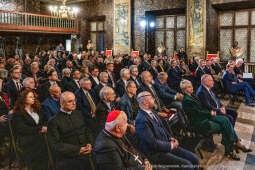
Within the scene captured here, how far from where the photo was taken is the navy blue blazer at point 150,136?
2.80 m

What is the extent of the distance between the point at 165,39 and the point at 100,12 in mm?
4935

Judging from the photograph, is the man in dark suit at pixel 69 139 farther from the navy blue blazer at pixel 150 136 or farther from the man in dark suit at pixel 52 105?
the man in dark suit at pixel 52 105

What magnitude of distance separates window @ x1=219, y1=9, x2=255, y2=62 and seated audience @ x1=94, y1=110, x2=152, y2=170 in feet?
37.3

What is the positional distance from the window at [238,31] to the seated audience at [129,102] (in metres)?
9.86

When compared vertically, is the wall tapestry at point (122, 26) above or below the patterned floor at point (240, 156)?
above

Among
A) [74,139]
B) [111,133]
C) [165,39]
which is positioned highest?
[165,39]

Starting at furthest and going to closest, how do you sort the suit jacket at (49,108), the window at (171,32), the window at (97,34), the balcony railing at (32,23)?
the window at (97,34)
the window at (171,32)
the balcony railing at (32,23)
the suit jacket at (49,108)

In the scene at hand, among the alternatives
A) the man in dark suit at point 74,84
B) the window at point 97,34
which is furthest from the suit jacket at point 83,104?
the window at point 97,34

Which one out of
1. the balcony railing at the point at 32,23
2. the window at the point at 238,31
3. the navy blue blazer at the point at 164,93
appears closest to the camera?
the navy blue blazer at the point at 164,93

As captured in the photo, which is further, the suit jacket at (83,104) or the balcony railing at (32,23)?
the balcony railing at (32,23)

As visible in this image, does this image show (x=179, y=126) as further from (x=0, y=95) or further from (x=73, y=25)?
(x=73, y=25)

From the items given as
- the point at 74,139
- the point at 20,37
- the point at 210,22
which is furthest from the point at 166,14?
the point at 74,139

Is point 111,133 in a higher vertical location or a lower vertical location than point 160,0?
lower

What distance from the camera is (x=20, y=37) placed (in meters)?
16.1
